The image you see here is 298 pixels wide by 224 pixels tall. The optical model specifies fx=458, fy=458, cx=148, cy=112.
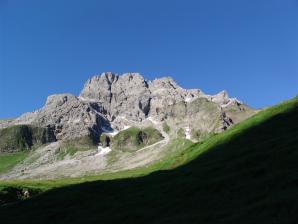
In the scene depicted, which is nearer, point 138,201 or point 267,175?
point 267,175

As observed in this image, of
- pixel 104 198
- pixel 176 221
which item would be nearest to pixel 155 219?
pixel 176 221

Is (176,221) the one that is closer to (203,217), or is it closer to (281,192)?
(203,217)

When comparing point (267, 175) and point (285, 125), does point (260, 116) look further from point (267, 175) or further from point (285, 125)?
point (267, 175)

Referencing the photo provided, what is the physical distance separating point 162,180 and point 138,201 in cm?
1763

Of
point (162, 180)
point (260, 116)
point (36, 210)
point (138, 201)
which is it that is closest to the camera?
point (138, 201)

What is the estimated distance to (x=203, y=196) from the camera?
52.5m

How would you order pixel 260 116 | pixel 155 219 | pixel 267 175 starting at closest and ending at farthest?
1. pixel 155 219
2. pixel 267 175
3. pixel 260 116

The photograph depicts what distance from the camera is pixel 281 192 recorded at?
1602 inches

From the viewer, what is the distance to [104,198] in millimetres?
68562

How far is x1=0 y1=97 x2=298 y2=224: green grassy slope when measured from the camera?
3897 cm

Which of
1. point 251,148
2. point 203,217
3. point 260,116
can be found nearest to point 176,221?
point 203,217

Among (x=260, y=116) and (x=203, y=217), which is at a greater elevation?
(x=260, y=116)

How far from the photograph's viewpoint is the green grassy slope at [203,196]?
128 feet

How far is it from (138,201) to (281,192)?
23.5m
